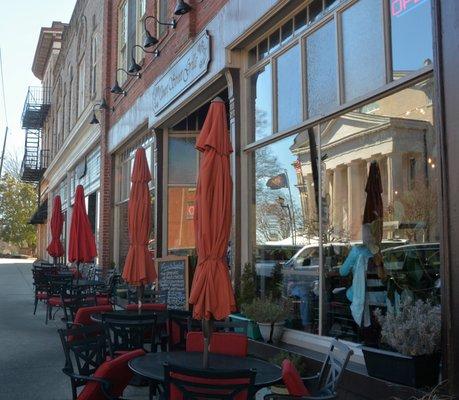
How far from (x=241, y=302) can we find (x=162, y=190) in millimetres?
4449

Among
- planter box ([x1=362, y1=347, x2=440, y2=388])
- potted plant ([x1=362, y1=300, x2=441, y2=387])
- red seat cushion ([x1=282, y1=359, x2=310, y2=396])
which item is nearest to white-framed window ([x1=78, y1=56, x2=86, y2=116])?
potted plant ([x1=362, y1=300, x2=441, y2=387])

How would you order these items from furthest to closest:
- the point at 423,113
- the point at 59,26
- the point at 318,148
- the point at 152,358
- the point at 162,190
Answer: the point at 59,26 < the point at 162,190 < the point at 318,148 < the point at 423,113 < the point at 152,358

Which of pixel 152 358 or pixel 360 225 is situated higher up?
pixel 360 225

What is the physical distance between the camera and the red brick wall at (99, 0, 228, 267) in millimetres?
9500

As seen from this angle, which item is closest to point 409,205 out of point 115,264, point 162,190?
point 162,190

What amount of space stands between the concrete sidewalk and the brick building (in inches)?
96.4

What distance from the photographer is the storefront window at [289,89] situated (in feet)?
23.1

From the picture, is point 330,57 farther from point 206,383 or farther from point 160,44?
point 160,44

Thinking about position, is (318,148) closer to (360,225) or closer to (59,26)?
(360,225)

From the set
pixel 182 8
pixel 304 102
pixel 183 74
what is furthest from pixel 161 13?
pixel 304 102

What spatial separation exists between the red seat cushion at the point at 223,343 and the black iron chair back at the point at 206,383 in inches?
56.5

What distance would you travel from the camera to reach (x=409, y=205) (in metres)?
5.52

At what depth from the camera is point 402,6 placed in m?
5.27

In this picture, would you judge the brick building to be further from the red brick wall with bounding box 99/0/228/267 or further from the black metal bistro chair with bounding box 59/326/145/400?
the black metal bistro chair with bounding box 59/326/145/400
